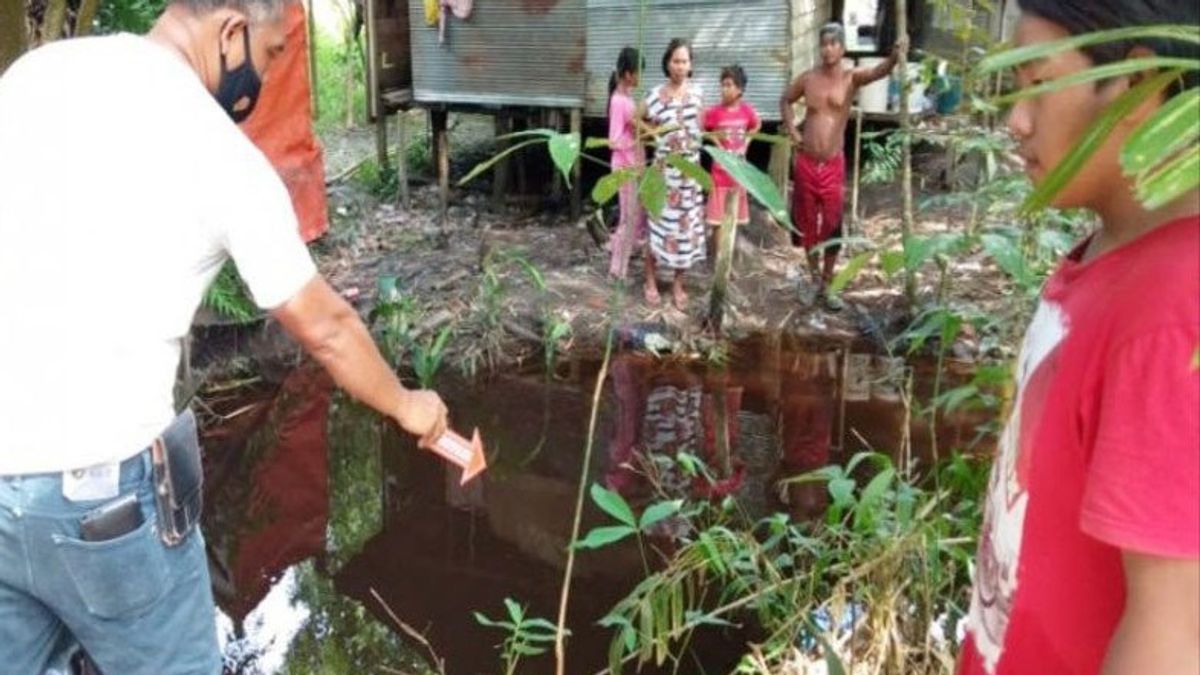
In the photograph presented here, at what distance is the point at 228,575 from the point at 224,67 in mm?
2999

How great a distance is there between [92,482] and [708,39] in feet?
21.2

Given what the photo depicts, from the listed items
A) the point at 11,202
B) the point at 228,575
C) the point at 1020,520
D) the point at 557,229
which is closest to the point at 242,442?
the point at 228,575

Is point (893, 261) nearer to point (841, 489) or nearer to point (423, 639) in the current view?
point (841, 489)

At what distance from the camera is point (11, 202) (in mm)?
1624

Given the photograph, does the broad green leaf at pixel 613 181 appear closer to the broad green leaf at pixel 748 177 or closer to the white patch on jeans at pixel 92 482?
the broad green leaf at pixel 748 177

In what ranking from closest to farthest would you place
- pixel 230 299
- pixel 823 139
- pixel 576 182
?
pixel 230 299 → pixel 823 139 → pixel 576 182

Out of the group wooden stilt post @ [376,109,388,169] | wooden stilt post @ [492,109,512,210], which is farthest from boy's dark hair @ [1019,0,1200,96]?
wooden stilt post @ [376,109,388,169]

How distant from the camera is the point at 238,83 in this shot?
1.91 metres

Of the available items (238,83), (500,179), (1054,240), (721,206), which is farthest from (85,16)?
(500,179)

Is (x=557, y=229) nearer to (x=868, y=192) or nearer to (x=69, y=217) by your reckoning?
(x=868, y=192)

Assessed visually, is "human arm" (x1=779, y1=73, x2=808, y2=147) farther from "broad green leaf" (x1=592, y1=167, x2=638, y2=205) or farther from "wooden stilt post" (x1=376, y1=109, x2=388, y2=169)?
"broad green leaf" (x1=592, y1=167, x2=638, y2=205)

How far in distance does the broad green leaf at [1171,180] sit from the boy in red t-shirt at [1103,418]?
0.10 meters

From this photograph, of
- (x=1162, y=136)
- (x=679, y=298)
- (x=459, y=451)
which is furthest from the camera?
(x=679, y=298)

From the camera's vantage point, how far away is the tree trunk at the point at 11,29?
11.1 ft
